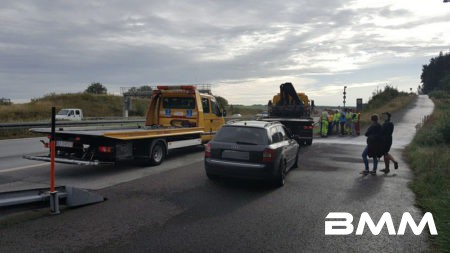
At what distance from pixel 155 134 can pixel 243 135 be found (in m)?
3.36

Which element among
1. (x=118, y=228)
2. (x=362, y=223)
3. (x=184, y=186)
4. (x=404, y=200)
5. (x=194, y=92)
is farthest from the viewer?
(x=194, y=92)

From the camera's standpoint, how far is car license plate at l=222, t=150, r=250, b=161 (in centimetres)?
802

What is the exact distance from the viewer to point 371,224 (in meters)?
5.83

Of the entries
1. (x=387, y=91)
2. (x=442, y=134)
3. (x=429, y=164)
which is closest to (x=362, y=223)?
(x=429, y=164)

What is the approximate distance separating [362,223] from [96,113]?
5227 cm

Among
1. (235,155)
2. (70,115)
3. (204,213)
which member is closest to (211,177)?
(235,155)

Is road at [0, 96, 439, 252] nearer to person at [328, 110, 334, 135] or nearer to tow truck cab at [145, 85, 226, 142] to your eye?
tow truck cab at [145, 85, 226, 142]

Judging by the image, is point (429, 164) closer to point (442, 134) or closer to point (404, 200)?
point (404, 200)

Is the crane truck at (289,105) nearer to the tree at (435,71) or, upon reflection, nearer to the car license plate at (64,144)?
the car license plate at (64,144)

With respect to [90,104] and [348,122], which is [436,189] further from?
[90,104]

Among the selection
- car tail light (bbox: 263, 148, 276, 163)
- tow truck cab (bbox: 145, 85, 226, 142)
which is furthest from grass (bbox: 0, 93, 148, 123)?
car tail light (bbox: 263, 148, 276, 163)

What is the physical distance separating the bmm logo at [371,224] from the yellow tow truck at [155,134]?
218 inches

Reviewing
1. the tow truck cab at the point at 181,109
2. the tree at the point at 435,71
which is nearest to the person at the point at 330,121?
the tow truck cab at the point at 181,109

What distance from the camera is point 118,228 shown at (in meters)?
5.30
